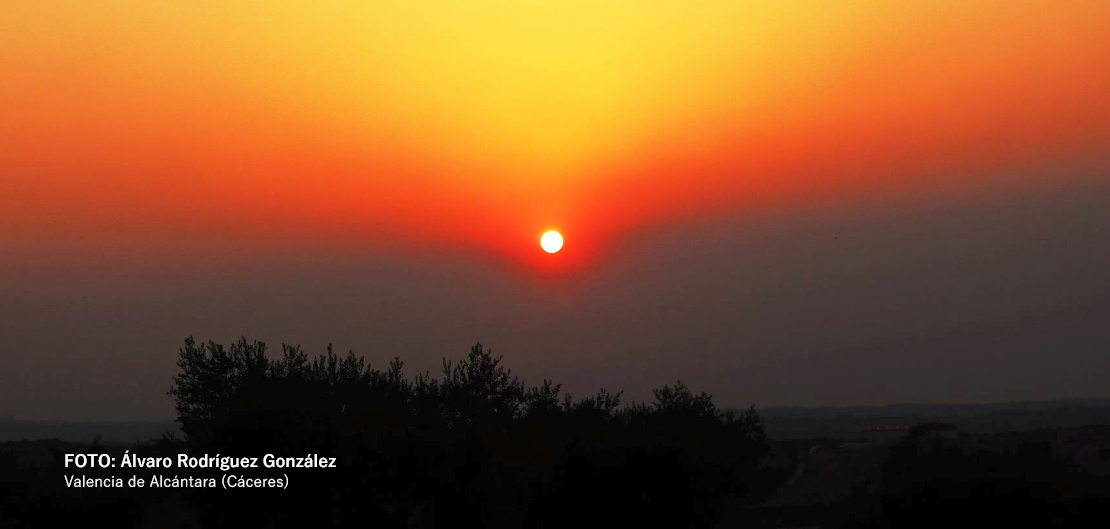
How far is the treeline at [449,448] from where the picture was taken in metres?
35.6

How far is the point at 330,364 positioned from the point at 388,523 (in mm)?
9939

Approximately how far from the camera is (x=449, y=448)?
39.8 meters

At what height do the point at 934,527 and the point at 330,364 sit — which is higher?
the point at 330,364

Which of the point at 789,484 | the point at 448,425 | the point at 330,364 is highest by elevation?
the point at 330,364

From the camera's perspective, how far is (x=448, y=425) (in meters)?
44.3

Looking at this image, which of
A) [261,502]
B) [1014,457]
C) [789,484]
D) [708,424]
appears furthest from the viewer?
[789,484]

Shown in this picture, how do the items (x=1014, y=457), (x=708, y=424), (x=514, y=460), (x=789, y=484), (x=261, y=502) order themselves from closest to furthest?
(x=261, y=502)
(x=514, y=460)
(x=1014, y=457)
(x=708, y=424)
(x=789, y=484)

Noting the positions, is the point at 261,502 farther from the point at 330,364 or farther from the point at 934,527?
the point at 934,527

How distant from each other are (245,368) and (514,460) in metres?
11.9

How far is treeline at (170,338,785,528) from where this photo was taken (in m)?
35.6

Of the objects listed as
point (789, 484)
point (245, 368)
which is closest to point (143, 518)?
point (245, 368)

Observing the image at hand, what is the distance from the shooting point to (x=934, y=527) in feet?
144

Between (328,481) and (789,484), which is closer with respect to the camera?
(328,481)

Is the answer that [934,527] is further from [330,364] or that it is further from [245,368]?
[245,368]
